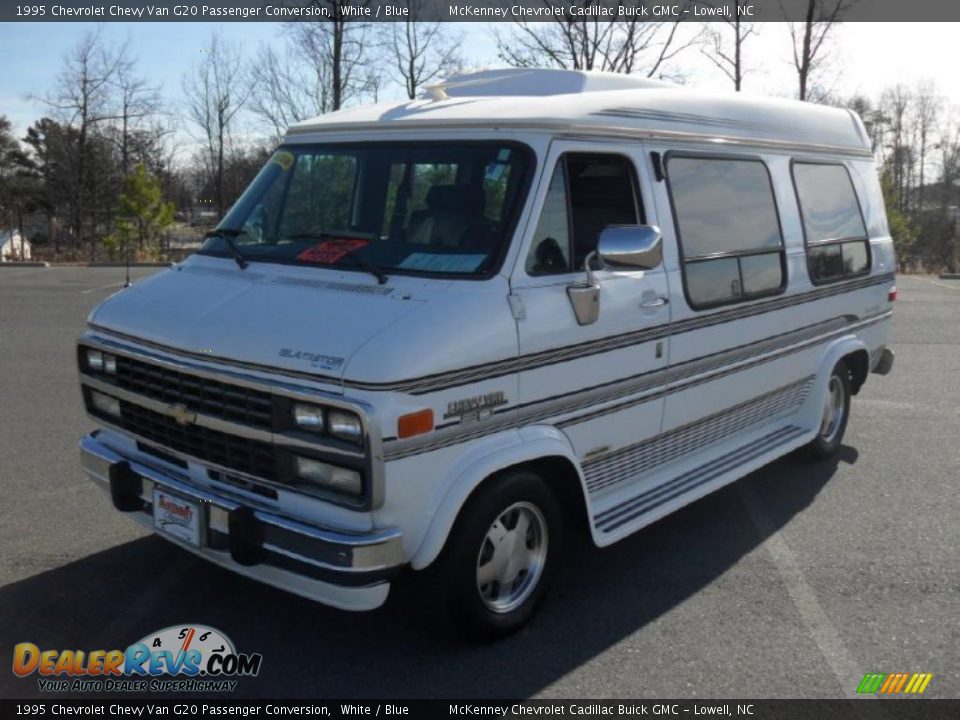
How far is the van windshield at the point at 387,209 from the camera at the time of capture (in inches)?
159

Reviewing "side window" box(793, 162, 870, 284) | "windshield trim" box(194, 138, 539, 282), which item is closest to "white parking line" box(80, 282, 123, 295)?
"windshield trim" box(194, 138, 539, 282)

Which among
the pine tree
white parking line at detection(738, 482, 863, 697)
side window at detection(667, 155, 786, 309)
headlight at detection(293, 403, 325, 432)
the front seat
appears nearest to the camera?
headlight at detection(293, 403, 325, 432)

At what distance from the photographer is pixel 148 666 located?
3.85 m

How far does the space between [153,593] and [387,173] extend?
2.32 meters

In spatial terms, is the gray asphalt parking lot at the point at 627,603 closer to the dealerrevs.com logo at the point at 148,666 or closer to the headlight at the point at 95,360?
the dealerrevs.com logo at the point at 148,666

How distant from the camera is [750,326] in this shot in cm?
547

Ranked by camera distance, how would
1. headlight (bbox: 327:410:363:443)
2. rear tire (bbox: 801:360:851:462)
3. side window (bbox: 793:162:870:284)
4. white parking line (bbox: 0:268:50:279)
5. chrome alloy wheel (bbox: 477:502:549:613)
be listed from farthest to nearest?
1. white parking line (bbox: 0:268:50:279)
2. rear tire (bbox: 801:360:851:462)
3. side window (bbox: 793:162:870:284)
4. chrome alloy wheel (bbox: 477:502:549:613)
5. headlight (bbox: 327:410:363:443)

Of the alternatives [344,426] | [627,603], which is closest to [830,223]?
[627,603]

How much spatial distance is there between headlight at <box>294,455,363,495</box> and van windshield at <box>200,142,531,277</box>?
935 millimetres

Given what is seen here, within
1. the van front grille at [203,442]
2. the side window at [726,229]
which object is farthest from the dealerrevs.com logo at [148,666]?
the side window at [726,229]

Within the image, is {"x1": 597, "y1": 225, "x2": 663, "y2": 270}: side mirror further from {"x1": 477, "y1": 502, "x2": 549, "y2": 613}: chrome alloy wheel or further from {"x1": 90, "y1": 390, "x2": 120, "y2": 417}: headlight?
{"x1": 90, "y1": 390, "x2": 120, "y2": 417}: headlight

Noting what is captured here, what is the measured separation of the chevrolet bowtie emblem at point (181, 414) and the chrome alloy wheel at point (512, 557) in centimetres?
135

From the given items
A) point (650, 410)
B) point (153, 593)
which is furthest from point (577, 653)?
point (153, 593)

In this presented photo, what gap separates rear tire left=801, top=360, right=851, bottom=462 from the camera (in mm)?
6617
